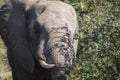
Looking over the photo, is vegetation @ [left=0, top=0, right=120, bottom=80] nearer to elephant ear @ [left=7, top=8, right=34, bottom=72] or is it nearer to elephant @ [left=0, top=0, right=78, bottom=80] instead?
elephant @ [left=0, top=0, right=78, bottom=80]

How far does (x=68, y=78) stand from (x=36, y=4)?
2330 millimetres

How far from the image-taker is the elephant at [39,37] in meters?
5.36

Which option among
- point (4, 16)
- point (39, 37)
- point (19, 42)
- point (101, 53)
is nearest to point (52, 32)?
point (39, 37)

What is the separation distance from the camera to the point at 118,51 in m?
4.10

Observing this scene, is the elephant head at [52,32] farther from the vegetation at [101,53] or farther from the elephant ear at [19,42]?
the vegetation at [101,53]

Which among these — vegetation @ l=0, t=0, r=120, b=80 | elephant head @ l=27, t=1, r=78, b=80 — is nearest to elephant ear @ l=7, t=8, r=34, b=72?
elephant head @ l=27, t=1, r=78, b=80

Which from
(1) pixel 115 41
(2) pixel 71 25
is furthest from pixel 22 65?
(1) pixel 115 41

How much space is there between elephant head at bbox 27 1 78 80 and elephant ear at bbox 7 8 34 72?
0.41 ft

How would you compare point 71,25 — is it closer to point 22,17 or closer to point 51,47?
point 51,47

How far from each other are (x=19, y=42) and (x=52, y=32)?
90cm

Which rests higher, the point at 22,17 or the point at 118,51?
the point at 118,51

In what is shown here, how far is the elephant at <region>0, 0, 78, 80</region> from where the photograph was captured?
17.6 feet

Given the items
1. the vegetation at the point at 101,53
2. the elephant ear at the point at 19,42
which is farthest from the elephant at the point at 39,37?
the vegetation at the point at 101,53

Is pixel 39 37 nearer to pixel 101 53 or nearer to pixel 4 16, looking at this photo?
pixel 4 16
